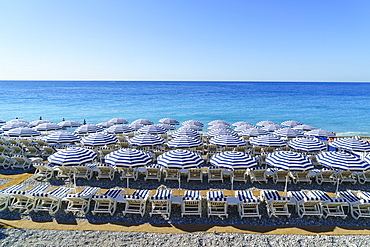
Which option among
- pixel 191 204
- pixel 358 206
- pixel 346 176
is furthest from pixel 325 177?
pixel 191 204

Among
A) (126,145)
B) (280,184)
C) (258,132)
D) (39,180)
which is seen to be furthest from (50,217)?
(258,132)

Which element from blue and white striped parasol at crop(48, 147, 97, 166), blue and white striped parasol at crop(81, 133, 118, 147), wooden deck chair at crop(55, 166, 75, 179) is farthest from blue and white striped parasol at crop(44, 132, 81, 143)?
blue and white striped parasol at crop(48, 147, 97, 166)

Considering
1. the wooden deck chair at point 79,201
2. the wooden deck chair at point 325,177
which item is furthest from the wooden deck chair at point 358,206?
the wooden deck chair at point 79,201

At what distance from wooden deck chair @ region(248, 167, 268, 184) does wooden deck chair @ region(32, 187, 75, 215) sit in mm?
6613

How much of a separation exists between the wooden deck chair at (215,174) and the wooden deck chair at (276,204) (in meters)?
2.29

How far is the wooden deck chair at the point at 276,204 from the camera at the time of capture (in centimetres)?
644

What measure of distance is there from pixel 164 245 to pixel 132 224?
1292 mm

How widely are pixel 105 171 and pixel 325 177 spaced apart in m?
8.82

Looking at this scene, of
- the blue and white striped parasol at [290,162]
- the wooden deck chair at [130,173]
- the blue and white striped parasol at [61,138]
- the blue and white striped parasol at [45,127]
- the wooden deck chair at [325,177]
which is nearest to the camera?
the blue and white striped parasol at [290,162]

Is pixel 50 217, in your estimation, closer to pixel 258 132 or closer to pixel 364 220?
pixel 364 220

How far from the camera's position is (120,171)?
32.6 ft

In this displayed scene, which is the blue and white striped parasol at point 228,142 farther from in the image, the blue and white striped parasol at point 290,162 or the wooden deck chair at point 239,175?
the blue and white striped parasol at point 290,162

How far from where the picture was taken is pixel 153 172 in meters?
9.19

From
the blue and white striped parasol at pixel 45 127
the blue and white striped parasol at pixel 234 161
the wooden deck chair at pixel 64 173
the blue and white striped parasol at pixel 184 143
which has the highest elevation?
the blue and white striped parasol at pixel 234 161
